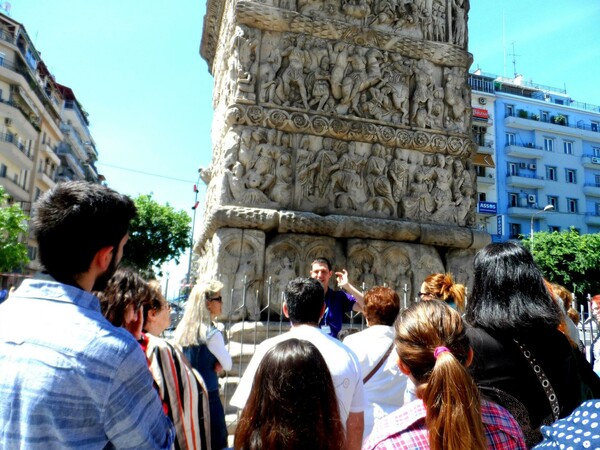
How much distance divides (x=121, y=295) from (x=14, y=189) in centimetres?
3482

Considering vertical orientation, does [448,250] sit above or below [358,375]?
above

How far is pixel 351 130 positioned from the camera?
7328 mm

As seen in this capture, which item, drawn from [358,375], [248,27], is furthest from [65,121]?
[358,375]

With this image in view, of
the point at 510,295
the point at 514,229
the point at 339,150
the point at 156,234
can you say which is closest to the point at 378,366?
the point at 510,295

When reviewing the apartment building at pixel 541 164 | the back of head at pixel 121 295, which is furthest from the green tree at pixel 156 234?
the back of head at pixel 121 295

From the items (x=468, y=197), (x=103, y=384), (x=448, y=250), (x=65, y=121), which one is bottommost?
(x=103, y=384)

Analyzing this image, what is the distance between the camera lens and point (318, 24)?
7500 mm

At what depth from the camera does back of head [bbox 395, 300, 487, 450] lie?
1.51 metres

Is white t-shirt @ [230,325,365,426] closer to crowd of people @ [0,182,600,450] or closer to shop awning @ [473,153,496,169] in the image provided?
crowd of people @ [0,182,600,450]

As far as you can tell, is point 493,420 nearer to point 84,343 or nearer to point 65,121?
point 84,343

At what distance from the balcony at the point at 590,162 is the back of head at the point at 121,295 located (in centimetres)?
4492

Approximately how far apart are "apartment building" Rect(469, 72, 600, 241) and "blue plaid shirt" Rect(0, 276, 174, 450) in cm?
3691

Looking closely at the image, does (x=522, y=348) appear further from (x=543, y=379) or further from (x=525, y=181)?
(x=525, y=181)

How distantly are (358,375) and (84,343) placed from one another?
1.55m
